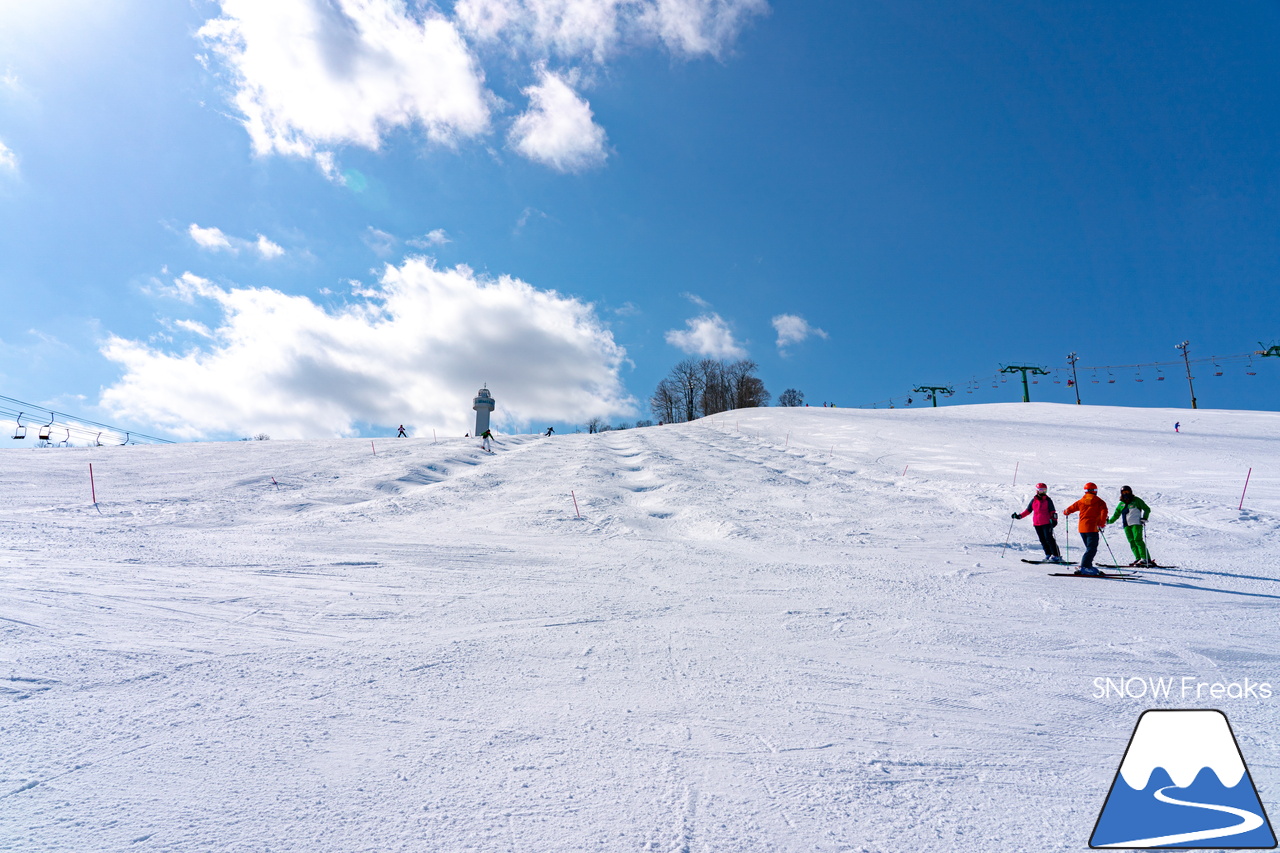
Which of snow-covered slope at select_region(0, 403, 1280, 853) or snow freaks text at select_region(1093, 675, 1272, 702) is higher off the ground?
snow-covered slope at select_region(0, 403, 1280, 853)

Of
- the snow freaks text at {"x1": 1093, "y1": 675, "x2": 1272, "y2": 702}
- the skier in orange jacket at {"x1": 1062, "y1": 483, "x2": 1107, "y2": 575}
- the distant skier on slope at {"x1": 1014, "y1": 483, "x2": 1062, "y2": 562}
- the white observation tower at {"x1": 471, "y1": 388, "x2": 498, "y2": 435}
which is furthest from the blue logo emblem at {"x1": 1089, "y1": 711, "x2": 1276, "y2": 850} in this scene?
the white observation tower at {"x1": 471, "y1": 388, "x2": 498, "y2": 435}

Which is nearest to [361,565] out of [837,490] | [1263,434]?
[837,490]

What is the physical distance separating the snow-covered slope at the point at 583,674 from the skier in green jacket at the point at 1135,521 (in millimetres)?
632

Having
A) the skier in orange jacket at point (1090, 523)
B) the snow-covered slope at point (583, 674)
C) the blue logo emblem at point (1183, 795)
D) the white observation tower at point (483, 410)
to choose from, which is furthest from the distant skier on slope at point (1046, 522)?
the white observation tower at point (483, 410)

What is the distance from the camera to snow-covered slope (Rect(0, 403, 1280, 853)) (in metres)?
3.63

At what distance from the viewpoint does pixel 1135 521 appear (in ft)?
38.2

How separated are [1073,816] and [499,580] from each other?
25.7ft

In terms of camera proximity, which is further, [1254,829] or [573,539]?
[573,539]

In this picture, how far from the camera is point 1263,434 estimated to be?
33656 millimetres

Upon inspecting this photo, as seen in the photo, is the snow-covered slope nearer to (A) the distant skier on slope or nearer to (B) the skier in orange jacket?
(A) the distant skier on slope

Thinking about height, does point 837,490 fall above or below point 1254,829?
above

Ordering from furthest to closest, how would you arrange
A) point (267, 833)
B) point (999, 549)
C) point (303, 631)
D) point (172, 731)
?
point (999, 549) → point (303, 631) → point (172, 731) → point (267, 833)

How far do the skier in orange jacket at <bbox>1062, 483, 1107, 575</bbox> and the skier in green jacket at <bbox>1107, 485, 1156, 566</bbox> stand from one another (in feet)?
1.93

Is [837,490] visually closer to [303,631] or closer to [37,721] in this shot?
[303,631]
